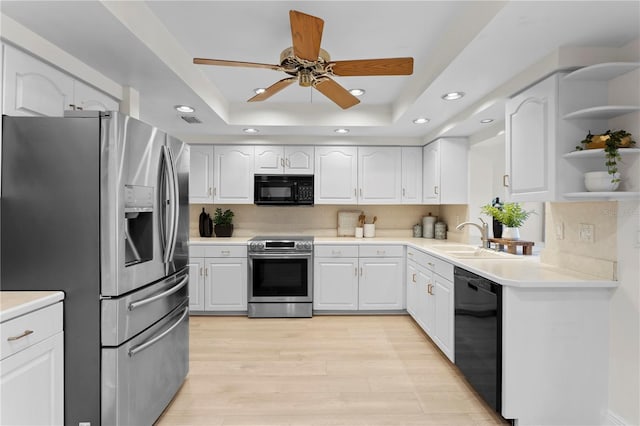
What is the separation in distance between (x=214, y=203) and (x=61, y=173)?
2.69 m

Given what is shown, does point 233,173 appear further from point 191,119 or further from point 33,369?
point 33,369

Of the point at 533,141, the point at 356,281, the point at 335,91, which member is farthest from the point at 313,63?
the point at 356,281

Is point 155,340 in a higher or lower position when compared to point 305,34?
lower

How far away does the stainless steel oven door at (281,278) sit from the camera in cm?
396

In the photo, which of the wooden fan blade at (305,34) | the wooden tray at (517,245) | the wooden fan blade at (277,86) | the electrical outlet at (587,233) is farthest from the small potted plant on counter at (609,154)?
the wooden fan blade at (277,86)

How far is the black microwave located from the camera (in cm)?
429

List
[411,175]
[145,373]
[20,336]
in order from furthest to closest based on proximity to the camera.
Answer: [411,175]
[145,373]
[20,336]

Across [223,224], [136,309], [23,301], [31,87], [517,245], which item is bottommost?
[136,309]

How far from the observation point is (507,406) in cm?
195

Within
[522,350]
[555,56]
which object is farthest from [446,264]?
[555,56]

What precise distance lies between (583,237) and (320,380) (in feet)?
6.68

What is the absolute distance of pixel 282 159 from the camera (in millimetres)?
4297

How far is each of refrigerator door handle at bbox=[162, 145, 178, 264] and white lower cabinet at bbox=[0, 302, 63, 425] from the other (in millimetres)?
596

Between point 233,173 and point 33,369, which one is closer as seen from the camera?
point 33,369
